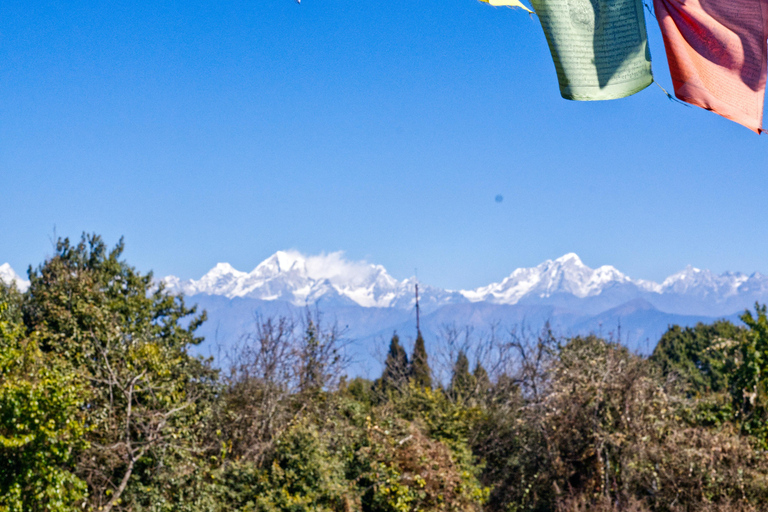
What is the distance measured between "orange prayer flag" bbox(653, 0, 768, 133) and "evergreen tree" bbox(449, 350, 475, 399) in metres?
15.6

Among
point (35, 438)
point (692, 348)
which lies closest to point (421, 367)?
point (692, 348)

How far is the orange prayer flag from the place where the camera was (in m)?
2.90

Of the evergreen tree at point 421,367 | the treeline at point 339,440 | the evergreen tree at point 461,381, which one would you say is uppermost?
the evergreen tree at point 421,367

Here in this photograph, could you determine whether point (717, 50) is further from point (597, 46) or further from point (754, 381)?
point (754, 381)

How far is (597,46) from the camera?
111 inches

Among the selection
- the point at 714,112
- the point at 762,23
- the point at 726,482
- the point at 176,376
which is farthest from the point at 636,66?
the point at 176,376

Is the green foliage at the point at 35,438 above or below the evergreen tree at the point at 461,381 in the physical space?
below

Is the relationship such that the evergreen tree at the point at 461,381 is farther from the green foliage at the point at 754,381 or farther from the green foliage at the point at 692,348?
the green foliage at the point at 692,348

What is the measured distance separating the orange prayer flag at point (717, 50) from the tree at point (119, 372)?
30.3ft

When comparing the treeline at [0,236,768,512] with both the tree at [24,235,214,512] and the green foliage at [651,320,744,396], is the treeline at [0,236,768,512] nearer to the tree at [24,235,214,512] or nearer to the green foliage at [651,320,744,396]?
the tree at [24,235,214,512]

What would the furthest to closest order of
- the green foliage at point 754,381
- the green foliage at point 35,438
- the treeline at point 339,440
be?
the green foliage at point 754,381, the treeline at point 339,440, the green foliage at point 35,438

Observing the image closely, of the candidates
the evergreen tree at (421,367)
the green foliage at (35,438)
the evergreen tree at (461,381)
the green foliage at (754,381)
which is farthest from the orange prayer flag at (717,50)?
the evergreen tree at (421,367)

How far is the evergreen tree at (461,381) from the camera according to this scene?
21.8 meters

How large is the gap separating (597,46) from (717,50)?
23.8 inches
